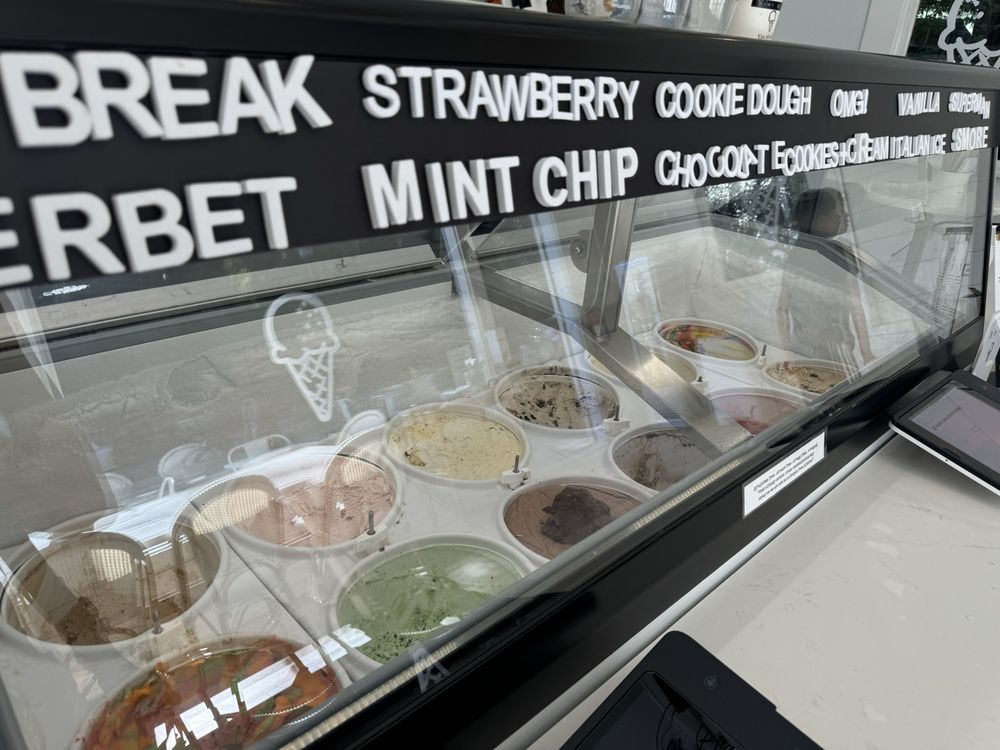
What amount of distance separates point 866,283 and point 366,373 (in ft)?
3.92

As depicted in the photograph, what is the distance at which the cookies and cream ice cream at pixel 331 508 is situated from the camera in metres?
0.80

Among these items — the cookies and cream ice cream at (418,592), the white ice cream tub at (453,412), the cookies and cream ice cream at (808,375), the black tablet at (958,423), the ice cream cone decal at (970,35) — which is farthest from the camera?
the ice cream cone decal at (970,35)

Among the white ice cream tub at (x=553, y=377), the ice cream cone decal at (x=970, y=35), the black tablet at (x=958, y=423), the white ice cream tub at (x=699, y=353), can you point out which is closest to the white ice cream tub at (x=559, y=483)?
the white ice cream tub at (x=553, y=377)

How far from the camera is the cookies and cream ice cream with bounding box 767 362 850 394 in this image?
125 cm

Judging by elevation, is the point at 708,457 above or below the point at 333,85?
below

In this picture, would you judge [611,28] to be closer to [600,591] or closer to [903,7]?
[600,591]

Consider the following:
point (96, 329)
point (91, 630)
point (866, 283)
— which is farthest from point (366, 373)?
point (866, 283)

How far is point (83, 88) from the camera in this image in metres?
0.28

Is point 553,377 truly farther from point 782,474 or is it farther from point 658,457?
point 782,474

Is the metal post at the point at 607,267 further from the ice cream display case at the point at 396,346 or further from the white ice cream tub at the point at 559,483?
the white ice cream tub at the point at 559,483

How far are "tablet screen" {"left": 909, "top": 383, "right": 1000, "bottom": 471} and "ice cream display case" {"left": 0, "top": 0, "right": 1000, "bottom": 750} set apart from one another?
75 mm

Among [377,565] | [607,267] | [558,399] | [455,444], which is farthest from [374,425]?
[607,267]

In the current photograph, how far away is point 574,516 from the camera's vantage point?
903 millimetres

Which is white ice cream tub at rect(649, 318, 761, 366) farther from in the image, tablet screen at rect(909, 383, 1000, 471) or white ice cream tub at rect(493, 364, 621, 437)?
tablet screen at rect(909, 383, 1000, 471)
